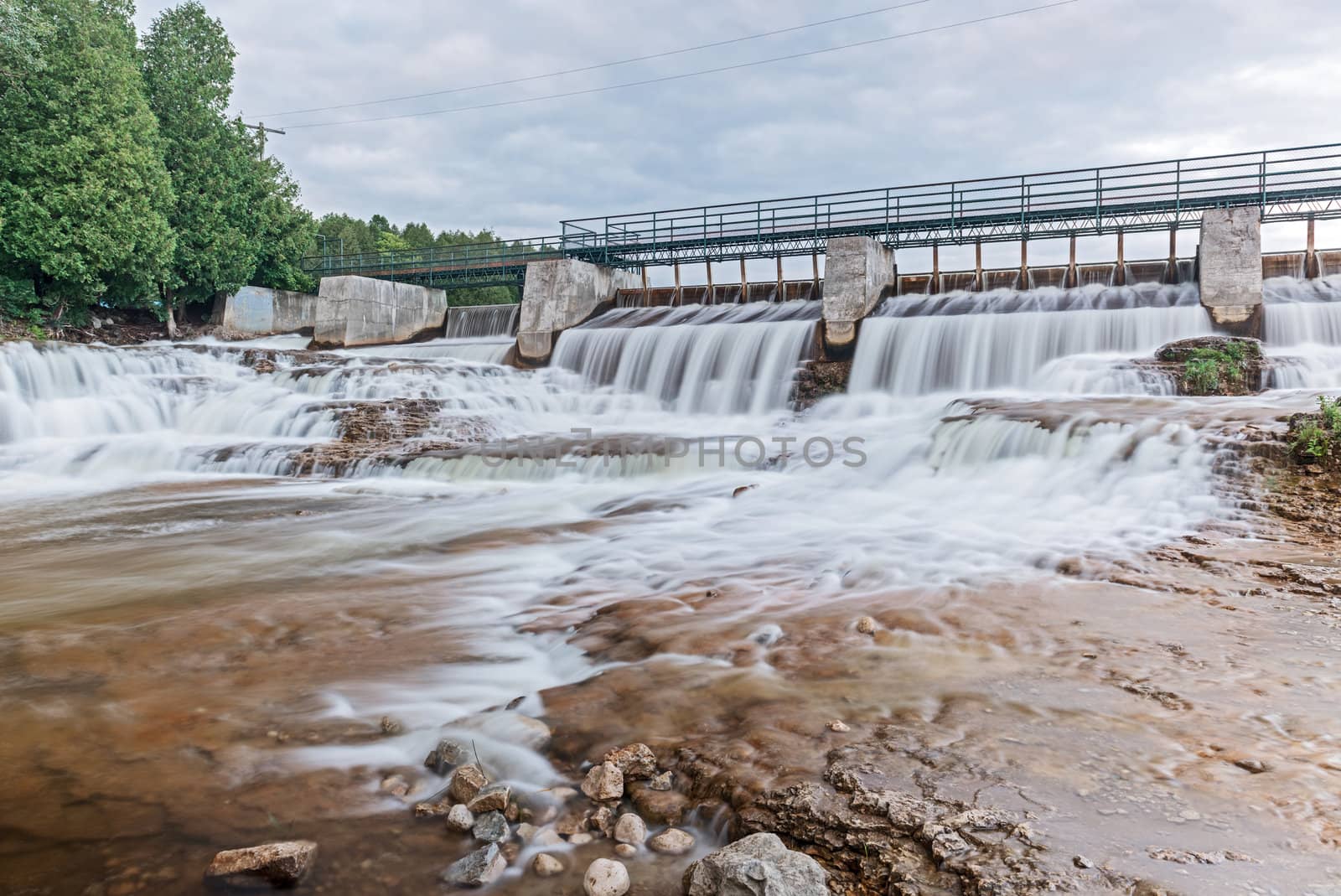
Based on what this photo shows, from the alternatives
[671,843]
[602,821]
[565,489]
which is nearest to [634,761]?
[602,821]

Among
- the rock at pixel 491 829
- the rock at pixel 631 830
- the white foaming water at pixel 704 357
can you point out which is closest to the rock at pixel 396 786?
the rock at pixel 491 829

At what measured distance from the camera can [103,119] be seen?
22938 millimetres

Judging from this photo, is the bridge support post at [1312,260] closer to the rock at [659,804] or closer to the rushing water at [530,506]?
the rushing water at [530,506]

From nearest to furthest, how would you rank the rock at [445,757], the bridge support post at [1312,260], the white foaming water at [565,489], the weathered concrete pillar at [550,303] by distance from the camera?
1. the rock at [445,757]
2. the white foaming water at [565,489]
3. the bridge support post at [1312,260]
4. the weathered concrete pillar at [550,303]

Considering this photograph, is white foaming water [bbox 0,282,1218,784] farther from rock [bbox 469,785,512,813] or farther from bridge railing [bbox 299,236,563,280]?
bridge railing [bbox 299,236,563,280]

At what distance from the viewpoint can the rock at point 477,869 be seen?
2281 mm

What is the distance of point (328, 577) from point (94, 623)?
159 cm

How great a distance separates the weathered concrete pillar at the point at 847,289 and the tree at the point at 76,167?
20.3 metres

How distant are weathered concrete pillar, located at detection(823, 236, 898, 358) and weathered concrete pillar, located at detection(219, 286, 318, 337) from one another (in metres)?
20.5

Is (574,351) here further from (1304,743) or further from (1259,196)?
(1304,743)

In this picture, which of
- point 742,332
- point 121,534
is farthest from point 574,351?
point 121,534

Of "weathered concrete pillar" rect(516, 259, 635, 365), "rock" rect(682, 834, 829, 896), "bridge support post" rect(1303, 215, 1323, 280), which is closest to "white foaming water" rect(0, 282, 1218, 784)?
"rock" rect(682, 834, 829, 896)

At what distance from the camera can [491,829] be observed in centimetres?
251

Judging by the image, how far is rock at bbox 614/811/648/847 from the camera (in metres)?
2.48
